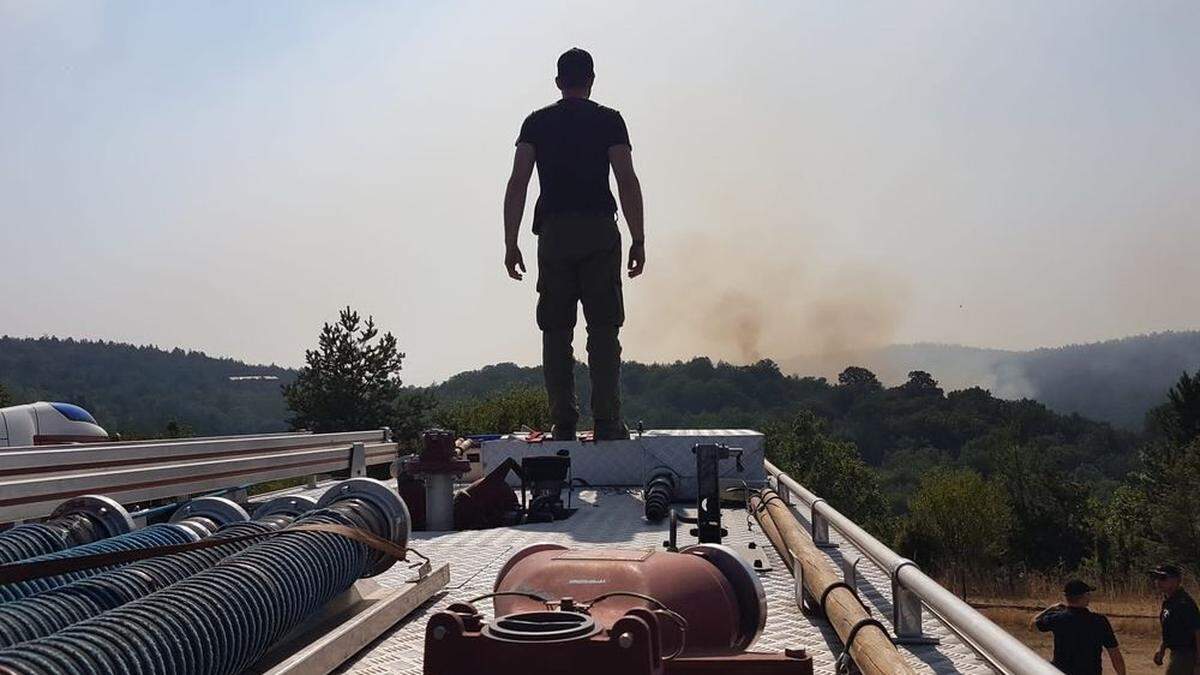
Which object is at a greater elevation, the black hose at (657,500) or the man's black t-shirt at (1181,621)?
the black hose at (657,500)

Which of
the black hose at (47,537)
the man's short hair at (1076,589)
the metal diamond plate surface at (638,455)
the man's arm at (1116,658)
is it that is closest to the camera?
the black hose at (47,537)

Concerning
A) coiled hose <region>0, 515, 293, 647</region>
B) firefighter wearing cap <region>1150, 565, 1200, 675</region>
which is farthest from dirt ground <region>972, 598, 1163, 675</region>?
coiled hose <region>0, 515, 293, 647</region>

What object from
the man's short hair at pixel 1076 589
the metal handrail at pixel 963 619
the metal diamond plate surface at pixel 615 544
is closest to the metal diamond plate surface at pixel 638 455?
the metal diamond plate surface at pixel 615 544

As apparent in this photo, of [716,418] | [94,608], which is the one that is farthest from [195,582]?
[716,418]

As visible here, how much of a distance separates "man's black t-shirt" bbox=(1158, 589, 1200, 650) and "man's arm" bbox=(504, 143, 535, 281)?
6813 mm

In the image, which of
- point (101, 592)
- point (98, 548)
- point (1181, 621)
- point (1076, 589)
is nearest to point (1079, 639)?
point (1076, 589)

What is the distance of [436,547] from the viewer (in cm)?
639

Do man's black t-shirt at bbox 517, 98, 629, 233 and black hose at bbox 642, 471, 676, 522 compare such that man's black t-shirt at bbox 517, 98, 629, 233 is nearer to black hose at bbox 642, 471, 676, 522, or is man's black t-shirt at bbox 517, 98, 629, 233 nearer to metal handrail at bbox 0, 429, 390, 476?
black hose at bbox 642, 471, 676, 522

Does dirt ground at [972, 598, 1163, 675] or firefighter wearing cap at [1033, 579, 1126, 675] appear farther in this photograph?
dirt ground at [972, 598, 1163, 675]

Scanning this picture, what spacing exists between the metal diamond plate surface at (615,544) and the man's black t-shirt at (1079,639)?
1882mm

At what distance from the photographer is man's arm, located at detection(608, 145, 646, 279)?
32.4ft

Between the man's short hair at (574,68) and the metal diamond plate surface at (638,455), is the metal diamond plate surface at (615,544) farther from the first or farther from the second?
the man's short hair at (574,68)

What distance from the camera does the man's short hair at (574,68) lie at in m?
9.87

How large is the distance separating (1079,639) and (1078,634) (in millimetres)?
32
